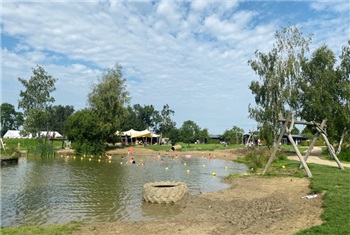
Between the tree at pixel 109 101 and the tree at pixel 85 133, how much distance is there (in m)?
1.74

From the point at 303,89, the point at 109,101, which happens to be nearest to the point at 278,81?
the point at 303,89

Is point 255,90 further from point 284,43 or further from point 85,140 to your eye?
point 85,140

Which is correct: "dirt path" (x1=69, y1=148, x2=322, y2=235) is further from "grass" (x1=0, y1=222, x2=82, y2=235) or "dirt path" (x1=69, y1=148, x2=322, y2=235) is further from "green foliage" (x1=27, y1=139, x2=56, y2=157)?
→ "green foliage" (x1=27, y1=139, x2=56, y2=157)

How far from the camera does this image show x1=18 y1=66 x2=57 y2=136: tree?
5403 centimetres

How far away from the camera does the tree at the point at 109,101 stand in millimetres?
53469

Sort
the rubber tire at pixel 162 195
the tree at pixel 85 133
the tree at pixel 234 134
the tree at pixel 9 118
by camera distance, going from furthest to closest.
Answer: the tree at pixel 9 118 < the tree at pixel 234 134 < the tree at pixel 85 133 < the rubber tire at pixel 162 195

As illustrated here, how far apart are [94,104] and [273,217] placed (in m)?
47.8

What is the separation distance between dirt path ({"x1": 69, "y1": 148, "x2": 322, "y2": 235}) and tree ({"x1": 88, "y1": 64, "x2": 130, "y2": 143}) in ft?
132

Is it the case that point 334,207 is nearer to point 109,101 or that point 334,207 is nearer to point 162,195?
point 162,195

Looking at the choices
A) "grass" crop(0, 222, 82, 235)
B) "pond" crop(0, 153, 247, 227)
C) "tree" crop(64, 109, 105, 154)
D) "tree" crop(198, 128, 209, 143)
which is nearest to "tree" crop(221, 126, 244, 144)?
"tree" crop(198, 128, 209, 143)

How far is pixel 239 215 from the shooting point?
1139 cm

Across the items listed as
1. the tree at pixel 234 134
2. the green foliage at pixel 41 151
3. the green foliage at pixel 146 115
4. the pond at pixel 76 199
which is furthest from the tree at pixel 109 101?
the green foliage at pixel 146 115

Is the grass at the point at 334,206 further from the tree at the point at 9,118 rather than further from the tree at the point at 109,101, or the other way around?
the tree at the point at 9,118

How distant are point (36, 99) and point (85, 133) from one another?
13907 mm
